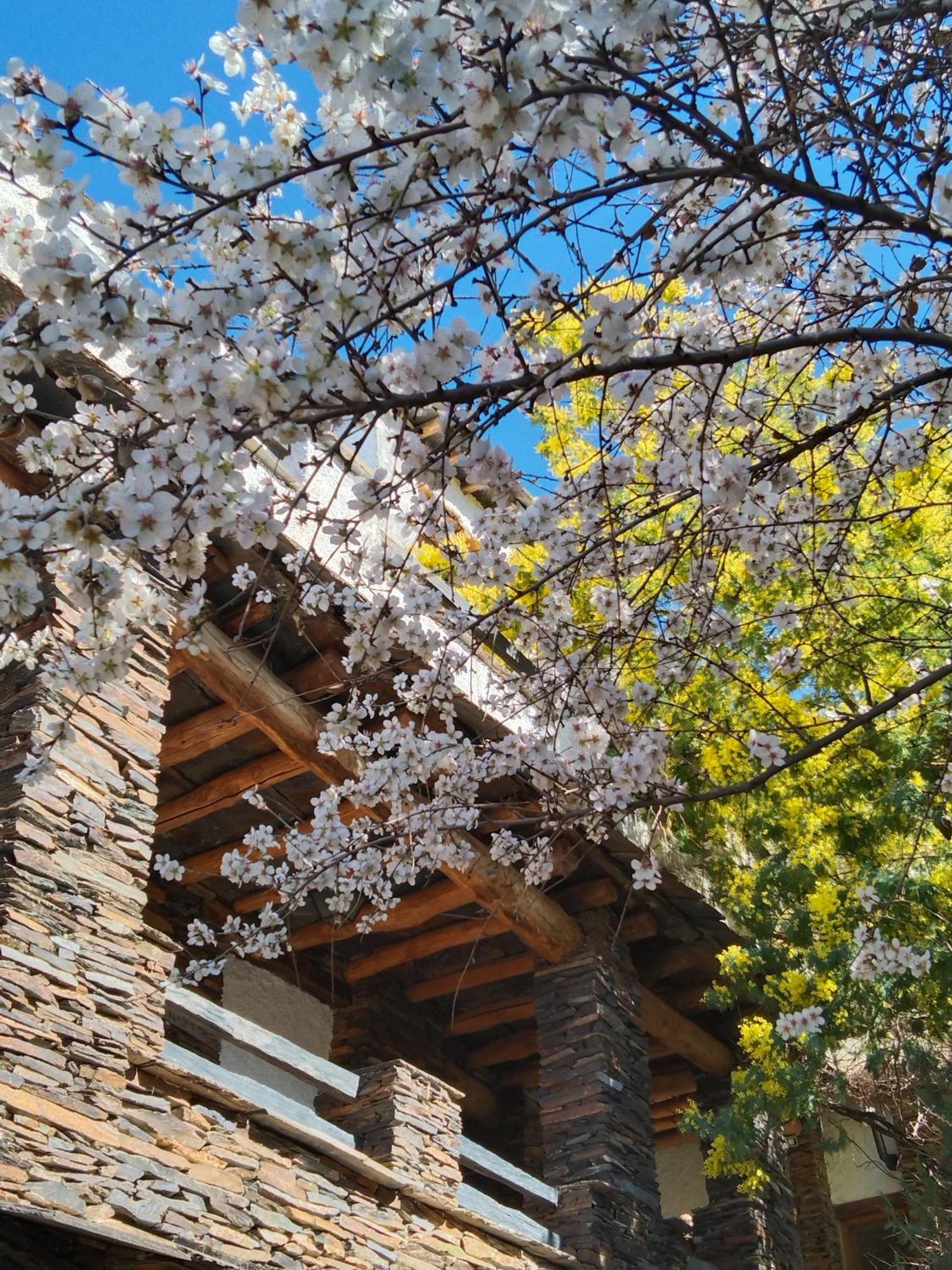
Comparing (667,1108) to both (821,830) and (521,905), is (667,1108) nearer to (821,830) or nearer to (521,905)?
(821,830)

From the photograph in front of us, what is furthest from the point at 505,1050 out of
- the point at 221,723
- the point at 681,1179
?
the point at 221,723

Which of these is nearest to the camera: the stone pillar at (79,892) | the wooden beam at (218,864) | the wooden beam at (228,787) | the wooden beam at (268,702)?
the stone pillar at (79,892)

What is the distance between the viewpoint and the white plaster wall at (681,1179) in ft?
40.5

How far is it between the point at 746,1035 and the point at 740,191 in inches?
220

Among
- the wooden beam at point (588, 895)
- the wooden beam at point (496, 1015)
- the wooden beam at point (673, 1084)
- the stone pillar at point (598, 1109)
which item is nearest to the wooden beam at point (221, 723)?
the wooden beam at point (588, 895)

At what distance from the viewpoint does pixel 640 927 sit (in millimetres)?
8898

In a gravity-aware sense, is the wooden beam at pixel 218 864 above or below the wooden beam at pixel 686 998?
above

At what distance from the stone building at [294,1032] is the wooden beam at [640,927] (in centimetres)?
4

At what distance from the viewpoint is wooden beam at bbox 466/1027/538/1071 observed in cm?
1039

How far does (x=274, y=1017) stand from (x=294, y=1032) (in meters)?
0.24

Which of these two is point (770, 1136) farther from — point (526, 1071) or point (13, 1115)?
point (13, 1115)

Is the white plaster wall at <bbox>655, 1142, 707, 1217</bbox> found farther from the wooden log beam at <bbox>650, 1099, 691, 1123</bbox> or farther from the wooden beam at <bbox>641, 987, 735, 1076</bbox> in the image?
the wooden beam at <bbox>641, 987, 735, 1076</bbox>

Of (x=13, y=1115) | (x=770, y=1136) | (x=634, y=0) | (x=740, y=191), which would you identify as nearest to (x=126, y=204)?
(x=634, y=0)

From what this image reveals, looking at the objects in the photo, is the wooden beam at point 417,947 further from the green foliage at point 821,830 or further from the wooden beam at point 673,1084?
the wooden beam at point 673,1084
